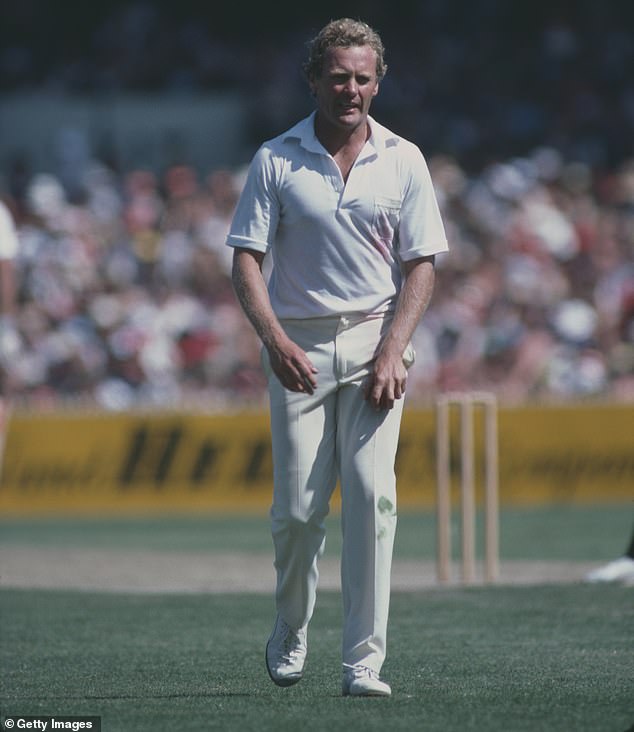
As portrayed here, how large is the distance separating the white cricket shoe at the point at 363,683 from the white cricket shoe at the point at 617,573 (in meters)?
4.77

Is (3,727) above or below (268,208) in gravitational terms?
below

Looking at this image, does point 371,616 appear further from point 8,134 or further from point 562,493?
point 8,134

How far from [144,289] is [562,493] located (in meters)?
5.73

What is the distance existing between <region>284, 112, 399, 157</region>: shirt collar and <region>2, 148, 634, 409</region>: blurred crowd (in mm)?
12161

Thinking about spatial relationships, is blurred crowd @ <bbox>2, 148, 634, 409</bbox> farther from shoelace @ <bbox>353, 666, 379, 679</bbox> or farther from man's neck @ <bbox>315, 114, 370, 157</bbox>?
shoelace @ <bbox>353, 666, 379, 679</bbox>

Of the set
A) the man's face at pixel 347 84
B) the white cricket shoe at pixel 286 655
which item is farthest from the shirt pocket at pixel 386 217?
the white cricket shoe at pixel 286 655

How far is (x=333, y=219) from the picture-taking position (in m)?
6.15

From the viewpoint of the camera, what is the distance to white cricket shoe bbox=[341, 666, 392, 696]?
20.2 feet

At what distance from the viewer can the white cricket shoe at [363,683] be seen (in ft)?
20.2

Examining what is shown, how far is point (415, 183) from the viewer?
6.22 meters

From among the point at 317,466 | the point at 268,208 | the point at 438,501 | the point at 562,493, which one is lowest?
the point at 562,493

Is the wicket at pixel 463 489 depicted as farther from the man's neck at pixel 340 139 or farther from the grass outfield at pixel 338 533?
the man's neck at pixel 340 139

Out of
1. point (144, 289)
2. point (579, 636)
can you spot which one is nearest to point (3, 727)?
point (579, 636)

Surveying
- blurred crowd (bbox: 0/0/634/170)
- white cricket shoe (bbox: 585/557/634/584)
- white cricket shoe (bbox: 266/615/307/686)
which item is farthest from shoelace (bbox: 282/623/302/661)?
blurred crowd (bbox: 0/0/634/170)
